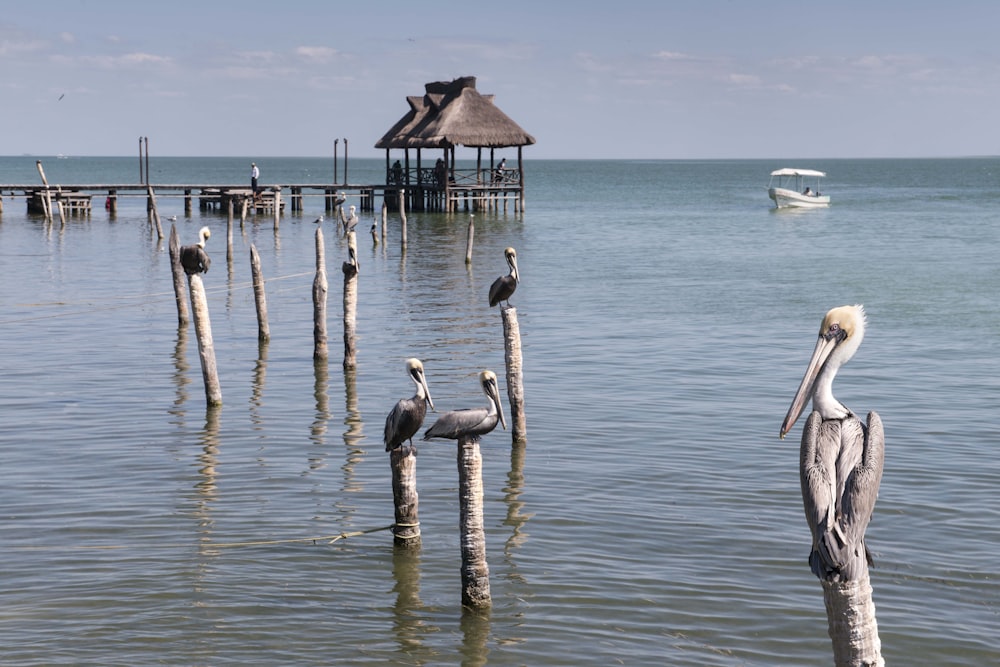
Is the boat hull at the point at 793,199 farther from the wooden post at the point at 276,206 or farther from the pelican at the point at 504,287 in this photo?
the pelican at the point at 504,287

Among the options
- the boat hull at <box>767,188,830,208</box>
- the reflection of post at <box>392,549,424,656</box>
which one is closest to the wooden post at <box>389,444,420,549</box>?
the reflection of post at <box>392,549,424,656</box>

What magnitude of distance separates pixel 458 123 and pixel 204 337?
122 ft

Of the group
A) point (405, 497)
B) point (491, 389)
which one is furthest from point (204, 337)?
point (491, 389)

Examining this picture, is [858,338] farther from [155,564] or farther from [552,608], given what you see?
[155,564]

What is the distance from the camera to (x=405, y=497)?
9445 millimetres

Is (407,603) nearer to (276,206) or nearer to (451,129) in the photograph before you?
(276,206)

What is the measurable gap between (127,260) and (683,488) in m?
26.4

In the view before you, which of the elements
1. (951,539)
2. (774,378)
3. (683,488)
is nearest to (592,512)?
(683,488)

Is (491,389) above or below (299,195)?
below

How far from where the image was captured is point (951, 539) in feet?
32.8

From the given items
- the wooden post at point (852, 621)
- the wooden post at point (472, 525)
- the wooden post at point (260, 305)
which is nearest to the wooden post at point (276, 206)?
the wooden post at point (260, 305)

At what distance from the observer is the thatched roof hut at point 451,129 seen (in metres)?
50.5

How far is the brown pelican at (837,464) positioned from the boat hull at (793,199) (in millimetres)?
62950

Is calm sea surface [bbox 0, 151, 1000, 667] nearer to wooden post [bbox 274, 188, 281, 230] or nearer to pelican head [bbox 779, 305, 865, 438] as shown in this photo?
pelican head [bbox 779, 305, 865, 438]
